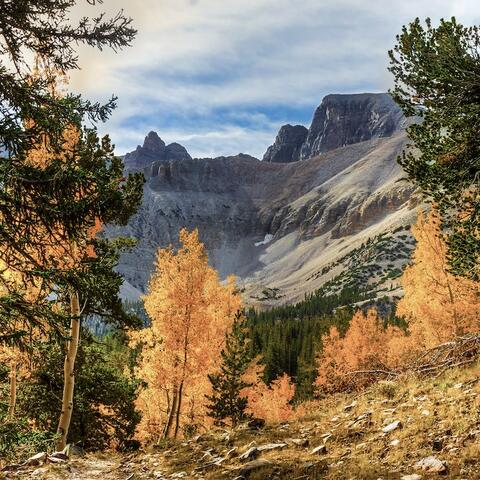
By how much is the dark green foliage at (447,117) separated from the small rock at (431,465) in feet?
19.0

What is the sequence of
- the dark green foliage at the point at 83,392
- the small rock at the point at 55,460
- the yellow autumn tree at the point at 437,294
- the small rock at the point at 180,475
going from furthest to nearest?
1. the yellow autumn tree at the point at 437,294
2. the dark green foliage at the point at 83,392
3. the small rock at the point at 55,460
4. the small rock at the point at 180,475

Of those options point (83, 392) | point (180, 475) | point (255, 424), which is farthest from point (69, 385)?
point (255, 424)

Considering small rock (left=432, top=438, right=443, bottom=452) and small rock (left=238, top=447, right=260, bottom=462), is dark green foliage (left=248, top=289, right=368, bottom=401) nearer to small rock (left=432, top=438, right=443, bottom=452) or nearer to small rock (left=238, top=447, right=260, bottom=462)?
small rock (left=238, top=447, right=260, bottom=462)

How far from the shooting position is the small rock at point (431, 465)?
273 inches

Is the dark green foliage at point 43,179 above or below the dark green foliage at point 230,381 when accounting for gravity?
above

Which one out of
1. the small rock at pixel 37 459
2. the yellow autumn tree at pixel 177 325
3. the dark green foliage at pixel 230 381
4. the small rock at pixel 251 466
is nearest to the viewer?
the small rock at pixel 251 466

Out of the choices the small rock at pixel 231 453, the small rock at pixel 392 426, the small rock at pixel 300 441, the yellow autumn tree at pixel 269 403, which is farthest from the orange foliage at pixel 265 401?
the small rock at pixel 392 426

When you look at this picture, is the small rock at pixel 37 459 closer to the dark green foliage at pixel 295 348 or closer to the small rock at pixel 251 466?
the small rock at pixel 251 466

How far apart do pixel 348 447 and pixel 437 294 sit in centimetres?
1575

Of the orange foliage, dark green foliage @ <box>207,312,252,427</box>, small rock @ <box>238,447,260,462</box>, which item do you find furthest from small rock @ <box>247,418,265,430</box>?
the orange foliage

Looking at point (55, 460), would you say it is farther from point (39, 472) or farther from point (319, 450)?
point (319, 450)

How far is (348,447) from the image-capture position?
30.5ft

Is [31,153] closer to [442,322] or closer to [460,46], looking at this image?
[460,46]

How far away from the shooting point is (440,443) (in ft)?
26.0
